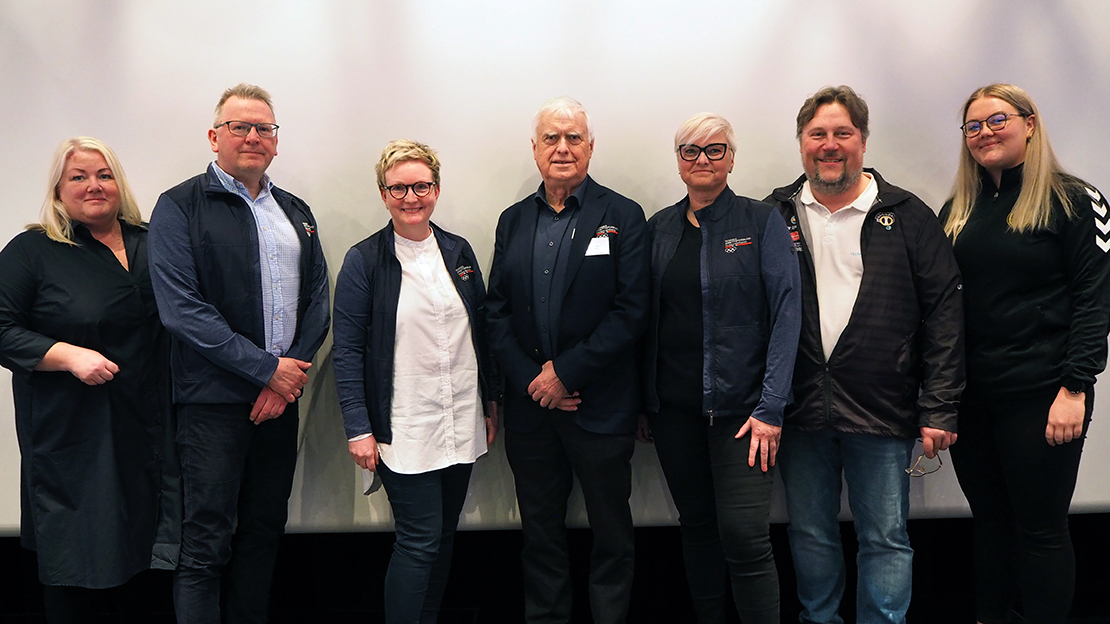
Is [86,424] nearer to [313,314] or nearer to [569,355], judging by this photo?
[313,314]

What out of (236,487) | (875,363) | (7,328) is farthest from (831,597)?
(7,328)

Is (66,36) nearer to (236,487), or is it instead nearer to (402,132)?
(402,132)

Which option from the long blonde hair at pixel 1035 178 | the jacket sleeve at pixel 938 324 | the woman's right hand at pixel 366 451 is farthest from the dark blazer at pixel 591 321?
the long blonde hair at pixel 1035 178

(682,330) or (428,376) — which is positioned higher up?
(682,330)

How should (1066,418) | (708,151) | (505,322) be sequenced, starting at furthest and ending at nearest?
1. (505,322)
2. (708,151)
3. (1066,418)

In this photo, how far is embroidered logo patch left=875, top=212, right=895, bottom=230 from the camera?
229 cm

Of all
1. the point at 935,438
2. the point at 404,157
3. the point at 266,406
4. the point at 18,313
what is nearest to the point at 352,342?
the point at 266,406

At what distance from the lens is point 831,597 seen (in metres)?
2.34

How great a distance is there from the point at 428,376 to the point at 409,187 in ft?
1.98

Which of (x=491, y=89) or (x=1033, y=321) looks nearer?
(x=1033, y=321)

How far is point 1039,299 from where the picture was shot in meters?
2.24

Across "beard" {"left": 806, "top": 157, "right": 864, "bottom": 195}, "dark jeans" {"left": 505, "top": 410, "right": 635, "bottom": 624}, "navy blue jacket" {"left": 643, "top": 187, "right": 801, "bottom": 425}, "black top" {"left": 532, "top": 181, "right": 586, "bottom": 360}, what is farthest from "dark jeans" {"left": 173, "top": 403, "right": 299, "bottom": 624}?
"beard" {"left": 806, "top": 157, "right": 864, "bottom": 195}

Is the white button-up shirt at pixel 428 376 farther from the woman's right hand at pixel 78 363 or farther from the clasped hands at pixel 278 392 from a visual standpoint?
the woman's right hand at pixel 78 363

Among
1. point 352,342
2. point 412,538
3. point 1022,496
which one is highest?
point 352,342
